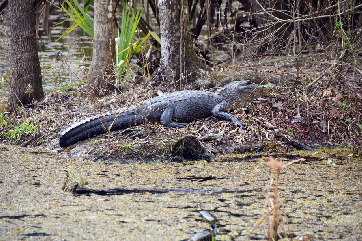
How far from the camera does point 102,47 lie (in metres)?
6.35

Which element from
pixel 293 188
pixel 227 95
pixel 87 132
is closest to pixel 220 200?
pixel 293 188

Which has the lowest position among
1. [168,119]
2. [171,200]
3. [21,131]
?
[171,200]

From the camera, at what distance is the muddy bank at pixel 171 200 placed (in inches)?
110

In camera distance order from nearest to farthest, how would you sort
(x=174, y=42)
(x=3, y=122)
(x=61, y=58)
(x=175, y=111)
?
(x=175, y=111) → (x=3, y=122) → (x=174, y=42) → (x=61, y=58)

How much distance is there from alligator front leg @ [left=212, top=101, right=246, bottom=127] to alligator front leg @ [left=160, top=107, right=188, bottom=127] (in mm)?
419

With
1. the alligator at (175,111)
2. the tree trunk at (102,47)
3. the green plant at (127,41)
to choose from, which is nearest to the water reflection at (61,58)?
the green plant at (127,41)

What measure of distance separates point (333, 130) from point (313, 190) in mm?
1664

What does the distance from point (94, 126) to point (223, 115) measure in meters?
1.50

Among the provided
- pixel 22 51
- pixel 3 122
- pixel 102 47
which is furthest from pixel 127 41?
pixel 3 122

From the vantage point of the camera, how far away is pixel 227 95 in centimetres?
567

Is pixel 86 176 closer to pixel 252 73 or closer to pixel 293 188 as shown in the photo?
pixel 293 188

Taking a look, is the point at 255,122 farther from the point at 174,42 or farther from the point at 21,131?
the point at 21,131

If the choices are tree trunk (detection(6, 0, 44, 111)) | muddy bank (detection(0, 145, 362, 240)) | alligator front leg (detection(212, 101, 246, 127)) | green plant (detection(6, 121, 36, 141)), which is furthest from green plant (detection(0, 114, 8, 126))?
alligator front leg (detection(212, 101, 246, 127))

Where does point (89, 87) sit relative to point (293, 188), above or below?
above
